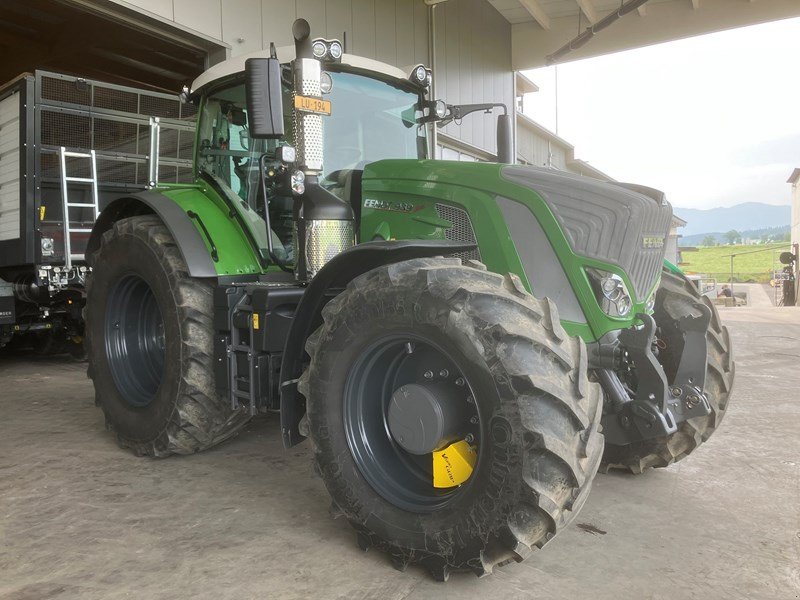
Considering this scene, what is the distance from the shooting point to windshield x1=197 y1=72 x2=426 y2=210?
11.9ft

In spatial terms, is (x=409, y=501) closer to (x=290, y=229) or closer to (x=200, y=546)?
(x=200, y=546)

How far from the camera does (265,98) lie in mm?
2893

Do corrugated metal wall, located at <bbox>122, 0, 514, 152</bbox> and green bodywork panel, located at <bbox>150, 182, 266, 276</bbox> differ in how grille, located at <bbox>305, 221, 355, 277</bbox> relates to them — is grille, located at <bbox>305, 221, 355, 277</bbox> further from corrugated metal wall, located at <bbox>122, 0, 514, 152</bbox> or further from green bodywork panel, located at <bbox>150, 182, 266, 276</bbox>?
corrugated metal wall, located at <bbox>122, 0, 514, 152</bbox>

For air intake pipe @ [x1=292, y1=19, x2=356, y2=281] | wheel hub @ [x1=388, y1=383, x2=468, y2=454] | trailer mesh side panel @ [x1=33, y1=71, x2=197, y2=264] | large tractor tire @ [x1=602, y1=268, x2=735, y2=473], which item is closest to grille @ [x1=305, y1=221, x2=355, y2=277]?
air intake pipe @ [x1=292, y1=19, x2=356, y2=281]

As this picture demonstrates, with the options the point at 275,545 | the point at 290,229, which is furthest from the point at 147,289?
the point at 275,545

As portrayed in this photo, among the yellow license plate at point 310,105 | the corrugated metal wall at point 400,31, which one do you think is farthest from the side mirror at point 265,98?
the corrugated metal wall at point 400,31

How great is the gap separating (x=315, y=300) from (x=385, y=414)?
0.59 metres

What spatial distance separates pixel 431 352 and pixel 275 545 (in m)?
1.06

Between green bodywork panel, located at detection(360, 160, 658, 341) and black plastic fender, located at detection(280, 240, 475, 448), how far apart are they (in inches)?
6.4

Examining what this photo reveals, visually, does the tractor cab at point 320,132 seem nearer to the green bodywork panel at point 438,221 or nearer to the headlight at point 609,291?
the green bodywork panel at point 438,221

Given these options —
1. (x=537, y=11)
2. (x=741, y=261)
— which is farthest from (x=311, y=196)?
(x=741, y=261)

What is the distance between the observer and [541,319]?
2.33 m

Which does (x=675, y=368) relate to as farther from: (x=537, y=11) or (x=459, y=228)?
(x=537, y=11)

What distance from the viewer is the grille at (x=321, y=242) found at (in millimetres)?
3328
